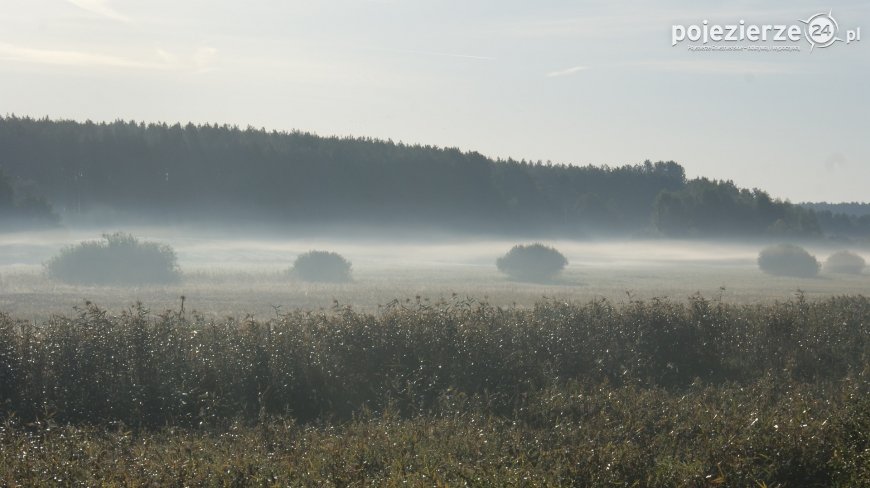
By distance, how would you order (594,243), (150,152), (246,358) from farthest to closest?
1. (594,243)
2. (150,152)
3. (246,358)

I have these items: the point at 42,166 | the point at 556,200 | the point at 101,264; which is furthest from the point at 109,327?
the point at 556,200

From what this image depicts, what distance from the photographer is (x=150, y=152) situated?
7825cm

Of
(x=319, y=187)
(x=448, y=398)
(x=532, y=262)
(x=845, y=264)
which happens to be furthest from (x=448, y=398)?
(x=319, y=187)

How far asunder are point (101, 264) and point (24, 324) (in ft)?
88.0

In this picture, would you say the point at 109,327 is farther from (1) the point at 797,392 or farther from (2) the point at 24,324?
(1) the point at 797,392

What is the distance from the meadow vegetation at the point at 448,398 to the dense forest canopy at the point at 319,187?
59.2m

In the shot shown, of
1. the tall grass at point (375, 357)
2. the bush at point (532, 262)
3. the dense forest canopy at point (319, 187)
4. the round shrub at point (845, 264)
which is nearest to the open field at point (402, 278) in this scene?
the bush at point (532, 262)

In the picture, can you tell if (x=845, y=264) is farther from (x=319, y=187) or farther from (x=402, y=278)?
(x=319, y=187)

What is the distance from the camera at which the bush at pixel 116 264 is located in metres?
36.8

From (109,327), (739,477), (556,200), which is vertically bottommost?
(739,477)

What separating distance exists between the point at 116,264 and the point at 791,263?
123 feet

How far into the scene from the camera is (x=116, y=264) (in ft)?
125

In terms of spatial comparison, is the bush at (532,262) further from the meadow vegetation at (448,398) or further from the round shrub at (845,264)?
the meadow vegetation at (448,398)

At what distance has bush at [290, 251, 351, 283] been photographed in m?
40.8
